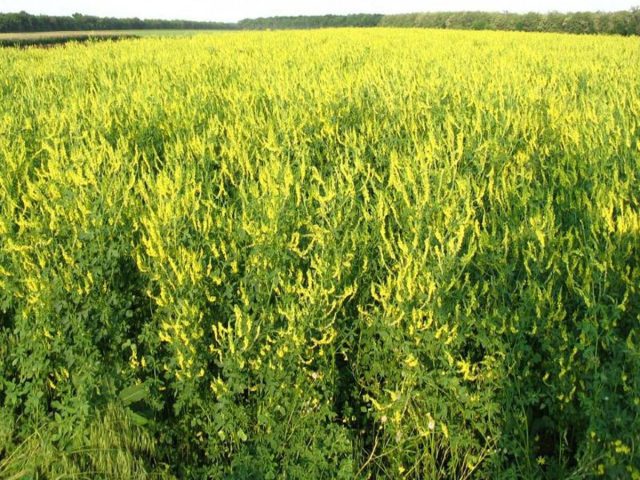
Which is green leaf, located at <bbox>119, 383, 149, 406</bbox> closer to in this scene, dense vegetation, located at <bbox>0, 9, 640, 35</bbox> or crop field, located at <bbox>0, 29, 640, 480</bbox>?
crop field, located at <bbox>0, 29, 640, 480</bbox>

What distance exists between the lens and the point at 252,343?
306cm

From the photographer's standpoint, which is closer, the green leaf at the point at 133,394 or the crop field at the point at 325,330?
the crop field at the point at 325,330

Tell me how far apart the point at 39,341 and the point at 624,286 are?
3.34m

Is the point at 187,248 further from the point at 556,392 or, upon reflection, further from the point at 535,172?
the point at 535,172

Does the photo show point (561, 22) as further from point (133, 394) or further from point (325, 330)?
point (133, 394)

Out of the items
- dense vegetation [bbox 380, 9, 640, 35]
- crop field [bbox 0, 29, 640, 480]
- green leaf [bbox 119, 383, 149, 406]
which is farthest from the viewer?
dense vegetation [bbox 380, 9, 640, 35]

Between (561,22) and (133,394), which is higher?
(133,394)

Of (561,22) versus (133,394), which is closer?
(133,394)

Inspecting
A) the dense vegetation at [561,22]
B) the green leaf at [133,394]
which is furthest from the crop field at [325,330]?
the dense vegetation at [561,22]

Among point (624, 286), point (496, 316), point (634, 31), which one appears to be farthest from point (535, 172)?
point (634, 31)

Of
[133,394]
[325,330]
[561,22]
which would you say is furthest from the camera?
[561,22]

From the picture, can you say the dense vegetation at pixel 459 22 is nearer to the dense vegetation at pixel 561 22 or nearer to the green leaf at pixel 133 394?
the dense vegetation at pixel 561 22

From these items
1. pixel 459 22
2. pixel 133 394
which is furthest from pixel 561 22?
pixel 133 394

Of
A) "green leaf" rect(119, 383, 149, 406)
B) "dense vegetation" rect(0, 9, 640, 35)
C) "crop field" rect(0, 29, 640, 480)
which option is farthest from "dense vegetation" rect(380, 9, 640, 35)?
"green leaf" rect(119, 383, 149, 406)
